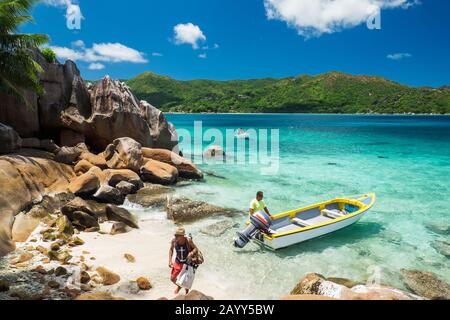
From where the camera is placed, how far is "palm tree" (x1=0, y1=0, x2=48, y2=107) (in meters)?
16.1

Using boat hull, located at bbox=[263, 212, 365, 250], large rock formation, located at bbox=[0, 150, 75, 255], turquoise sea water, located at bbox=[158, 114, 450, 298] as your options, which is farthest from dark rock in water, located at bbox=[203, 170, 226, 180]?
boat hull, located at bbox=[263, 212, 365, 250]

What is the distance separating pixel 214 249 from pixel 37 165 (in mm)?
10775

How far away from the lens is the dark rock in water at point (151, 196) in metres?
17.9

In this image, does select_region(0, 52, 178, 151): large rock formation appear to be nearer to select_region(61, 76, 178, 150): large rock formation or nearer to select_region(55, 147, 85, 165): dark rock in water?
select_region(61, 76, 178, 150): large rock formation

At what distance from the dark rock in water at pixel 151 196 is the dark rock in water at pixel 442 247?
12.9 m

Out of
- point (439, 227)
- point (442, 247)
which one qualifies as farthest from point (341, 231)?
point (439, 227)

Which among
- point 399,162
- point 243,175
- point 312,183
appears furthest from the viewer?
point 399,162

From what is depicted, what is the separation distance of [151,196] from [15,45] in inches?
414

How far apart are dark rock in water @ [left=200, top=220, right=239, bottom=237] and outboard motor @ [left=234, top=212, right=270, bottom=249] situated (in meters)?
1.75

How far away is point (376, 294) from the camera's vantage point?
788cm
